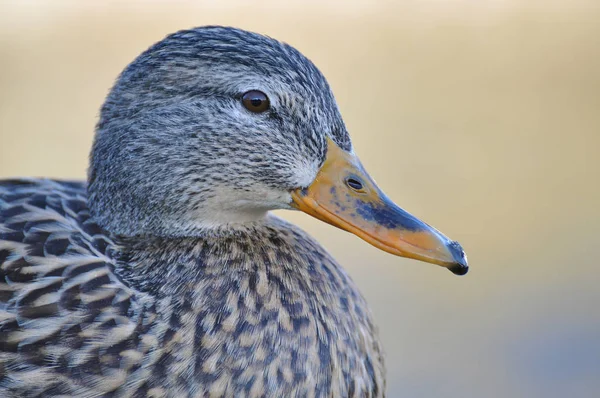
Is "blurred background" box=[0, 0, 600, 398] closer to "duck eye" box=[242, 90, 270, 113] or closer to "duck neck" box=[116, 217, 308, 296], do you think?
"duck neck" box=[116, 217, 308, 296]

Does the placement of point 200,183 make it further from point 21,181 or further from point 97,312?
point 21,181

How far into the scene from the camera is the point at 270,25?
8.47m

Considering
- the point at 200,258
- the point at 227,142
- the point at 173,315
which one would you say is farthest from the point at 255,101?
the point at 173,315

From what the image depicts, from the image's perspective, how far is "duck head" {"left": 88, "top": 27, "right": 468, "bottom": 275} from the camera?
8.03 feet

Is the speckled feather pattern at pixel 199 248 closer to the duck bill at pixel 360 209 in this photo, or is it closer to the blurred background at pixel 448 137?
the duck bill at pixel 360 209

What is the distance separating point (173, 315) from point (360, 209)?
566mm

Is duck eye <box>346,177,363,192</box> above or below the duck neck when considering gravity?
above


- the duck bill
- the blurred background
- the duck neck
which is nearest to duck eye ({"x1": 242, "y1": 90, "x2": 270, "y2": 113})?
the duck bill

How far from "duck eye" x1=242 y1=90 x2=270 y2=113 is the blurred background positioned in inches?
100

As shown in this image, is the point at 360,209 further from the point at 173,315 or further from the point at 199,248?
the point at 173,315

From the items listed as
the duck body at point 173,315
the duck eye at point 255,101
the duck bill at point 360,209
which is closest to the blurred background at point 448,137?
the duck body at point 173,315

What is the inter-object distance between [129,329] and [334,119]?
78cm

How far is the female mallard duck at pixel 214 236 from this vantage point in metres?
2.32

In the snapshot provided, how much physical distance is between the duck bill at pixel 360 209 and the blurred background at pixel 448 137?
7.74 feet
